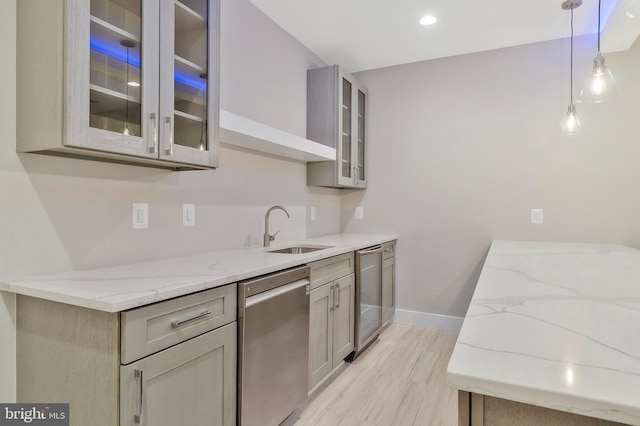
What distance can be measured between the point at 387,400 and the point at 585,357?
5.77 feet

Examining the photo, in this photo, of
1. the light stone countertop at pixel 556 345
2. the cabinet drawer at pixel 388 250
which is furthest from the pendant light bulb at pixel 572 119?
the cabinet drawer at pixel 388 250

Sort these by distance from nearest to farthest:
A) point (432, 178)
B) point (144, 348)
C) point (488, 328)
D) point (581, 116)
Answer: point (488, 328)
point (144, 348)
point (581, 116)
point (432, 178)

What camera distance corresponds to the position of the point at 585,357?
0.70 metres

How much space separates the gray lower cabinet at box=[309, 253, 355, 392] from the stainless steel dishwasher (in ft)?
0.55

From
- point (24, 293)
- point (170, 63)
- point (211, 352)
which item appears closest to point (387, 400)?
point (211, 352)

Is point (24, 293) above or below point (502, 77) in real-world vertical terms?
below

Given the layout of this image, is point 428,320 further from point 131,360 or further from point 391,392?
point 131,360

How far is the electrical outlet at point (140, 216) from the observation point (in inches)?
68.3

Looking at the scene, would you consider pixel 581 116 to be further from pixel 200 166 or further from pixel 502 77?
pixel 200 166

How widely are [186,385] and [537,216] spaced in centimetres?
302

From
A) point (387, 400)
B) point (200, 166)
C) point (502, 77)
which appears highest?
point (502, 77)

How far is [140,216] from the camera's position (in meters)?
1.76

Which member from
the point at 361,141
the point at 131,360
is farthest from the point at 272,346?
the point at 361,141

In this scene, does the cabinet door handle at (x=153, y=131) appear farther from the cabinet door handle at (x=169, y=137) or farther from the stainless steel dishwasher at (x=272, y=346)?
the stainless steel dishwasher at (x=272, y=346)
